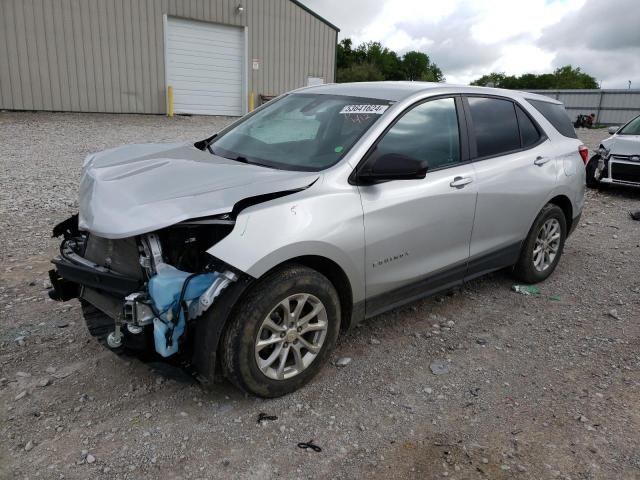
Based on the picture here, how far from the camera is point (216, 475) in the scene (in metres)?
2.46

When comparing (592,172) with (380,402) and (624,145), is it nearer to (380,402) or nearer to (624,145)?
(624,145)

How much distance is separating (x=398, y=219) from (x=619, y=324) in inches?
87.2

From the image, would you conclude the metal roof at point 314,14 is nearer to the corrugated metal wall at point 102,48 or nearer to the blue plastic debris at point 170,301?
the corrugated metal wall at point 102,48

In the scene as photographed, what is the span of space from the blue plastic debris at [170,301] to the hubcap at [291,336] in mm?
401

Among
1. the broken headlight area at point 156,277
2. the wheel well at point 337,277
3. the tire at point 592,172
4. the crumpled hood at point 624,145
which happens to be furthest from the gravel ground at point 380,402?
the tire at point 592,172

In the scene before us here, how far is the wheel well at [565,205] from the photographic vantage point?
4.83 meters

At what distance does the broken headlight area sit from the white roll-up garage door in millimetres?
16991

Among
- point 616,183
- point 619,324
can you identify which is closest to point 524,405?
point 619,324

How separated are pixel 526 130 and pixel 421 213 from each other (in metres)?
1.75

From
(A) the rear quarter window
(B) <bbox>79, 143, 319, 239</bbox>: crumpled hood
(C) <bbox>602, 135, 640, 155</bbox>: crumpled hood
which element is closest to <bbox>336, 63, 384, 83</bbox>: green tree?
(C) <bbox>602, 135, 640, 155</bbox>: crumpled hood

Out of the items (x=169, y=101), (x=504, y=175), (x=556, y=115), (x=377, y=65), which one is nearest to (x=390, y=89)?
(x=504, y=175)

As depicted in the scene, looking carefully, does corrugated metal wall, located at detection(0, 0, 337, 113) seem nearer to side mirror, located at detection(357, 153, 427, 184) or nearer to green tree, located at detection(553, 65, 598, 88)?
side mirror, located at detection(357, 153, 427, 184)

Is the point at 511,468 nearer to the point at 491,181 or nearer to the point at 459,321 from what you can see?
the point at 459,321

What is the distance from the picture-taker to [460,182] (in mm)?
3740
